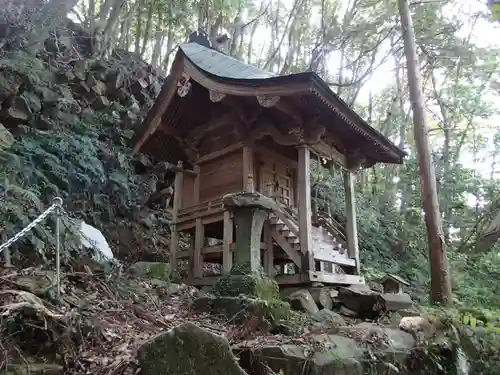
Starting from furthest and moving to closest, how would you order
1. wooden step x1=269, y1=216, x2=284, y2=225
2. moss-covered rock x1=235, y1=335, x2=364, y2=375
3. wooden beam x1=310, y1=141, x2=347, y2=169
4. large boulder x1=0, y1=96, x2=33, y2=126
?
large boulder x1=0, y1=96, x2=33, y2=126, wooden beam x1=310, y1=141, x2=347, y2=169, wooden step x1=269, y1=216, x2=284, y2=225, moss-covered rock x1=235, y1=335, x2=364, y2=375

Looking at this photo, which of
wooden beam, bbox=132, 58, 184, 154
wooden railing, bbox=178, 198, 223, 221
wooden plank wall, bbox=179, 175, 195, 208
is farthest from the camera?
wooden plank wall, bbox=179, 175, 195, 208

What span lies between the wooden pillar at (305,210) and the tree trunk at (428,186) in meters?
2.27

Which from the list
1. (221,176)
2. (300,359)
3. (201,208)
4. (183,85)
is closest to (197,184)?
(221,176)

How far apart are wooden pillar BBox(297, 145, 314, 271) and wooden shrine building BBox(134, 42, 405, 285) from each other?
0.02 metres

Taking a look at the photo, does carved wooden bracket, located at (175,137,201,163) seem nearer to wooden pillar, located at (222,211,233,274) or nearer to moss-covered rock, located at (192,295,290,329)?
wooden pillar, located at (222,211,233,274)

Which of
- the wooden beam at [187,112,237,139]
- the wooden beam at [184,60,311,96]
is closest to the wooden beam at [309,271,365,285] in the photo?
the wooden beam at [184,60,311,96]

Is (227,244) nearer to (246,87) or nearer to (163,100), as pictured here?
(246,87)

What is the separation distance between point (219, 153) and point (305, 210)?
2.93 metres

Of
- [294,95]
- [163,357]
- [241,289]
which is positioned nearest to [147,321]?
[241,289]

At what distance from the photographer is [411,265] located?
16.5 meters

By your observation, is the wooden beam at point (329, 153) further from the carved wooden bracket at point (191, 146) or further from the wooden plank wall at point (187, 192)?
the wooden plank wall at point (187, 192)

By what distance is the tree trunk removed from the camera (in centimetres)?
741

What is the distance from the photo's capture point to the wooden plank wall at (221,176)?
33.4ft

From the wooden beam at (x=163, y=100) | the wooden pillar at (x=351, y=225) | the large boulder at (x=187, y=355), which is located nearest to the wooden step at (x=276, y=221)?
the wooden pillar at (x=351, y=225)
